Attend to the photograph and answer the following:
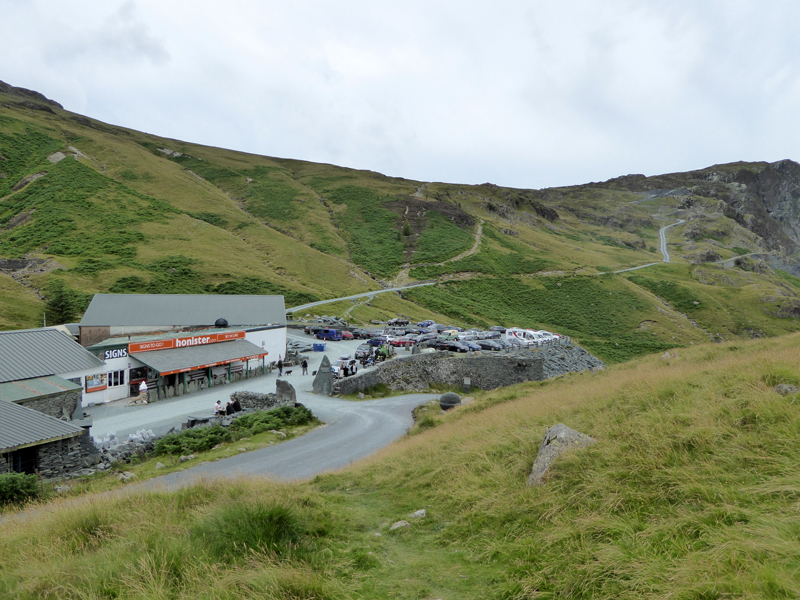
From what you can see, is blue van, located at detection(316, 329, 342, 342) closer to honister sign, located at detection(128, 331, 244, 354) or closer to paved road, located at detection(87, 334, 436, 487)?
honister sign, located at detection(128, 331, 244, 354)

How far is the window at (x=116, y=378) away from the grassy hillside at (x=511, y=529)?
2276 centimetres

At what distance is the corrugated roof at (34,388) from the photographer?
20406mm

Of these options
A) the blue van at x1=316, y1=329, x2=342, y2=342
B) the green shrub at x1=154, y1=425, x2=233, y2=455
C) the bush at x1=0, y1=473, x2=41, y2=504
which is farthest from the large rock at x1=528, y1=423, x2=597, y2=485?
the blue van at x1=316, y1=329, x2=342, y2=342

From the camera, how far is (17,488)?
42.2 ft

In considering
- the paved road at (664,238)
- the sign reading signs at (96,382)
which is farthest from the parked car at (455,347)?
the paved road at (664,238)

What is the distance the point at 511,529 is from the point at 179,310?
45.9 meters

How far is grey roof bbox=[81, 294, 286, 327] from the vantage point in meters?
43.2

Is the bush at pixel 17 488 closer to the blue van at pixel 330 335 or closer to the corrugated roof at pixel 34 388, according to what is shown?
the corrugated roof at pixel 34 388

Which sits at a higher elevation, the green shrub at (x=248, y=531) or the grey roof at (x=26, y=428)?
the green shrub at (x=248, y=531)

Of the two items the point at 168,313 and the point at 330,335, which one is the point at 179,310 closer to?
the point at 168,313

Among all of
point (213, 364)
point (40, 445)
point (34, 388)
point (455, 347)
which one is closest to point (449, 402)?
point (40, 445)

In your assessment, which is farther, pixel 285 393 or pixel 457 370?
pixel 457 370

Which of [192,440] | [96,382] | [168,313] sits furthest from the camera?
[168,313]

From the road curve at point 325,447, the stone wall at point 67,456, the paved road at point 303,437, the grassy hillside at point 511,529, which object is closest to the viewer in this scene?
the grassy hillside at point 511,529
